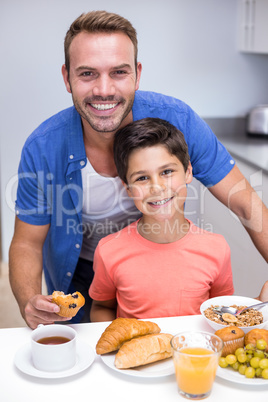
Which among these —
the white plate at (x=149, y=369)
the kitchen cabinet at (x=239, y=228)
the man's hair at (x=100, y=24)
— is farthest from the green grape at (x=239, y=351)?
the kitchen cabinet at (x=239, y=228)

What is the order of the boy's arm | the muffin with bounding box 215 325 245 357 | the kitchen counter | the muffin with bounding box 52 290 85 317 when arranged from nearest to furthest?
the muffin with bounding box 215 325 245 357
the muffin with bounding box 52 290 85 317
the boy's arm
the kitchen counter

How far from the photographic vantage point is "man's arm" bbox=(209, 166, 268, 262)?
1483mm

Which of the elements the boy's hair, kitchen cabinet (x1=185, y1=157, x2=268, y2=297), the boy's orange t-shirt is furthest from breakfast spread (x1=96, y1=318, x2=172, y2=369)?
kitchen cabinet (x1=185, y1=157, x2=268, y2=297)

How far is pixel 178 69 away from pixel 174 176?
1.79m

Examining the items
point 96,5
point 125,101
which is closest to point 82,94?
point 125,101

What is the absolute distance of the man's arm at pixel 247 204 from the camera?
1483mm

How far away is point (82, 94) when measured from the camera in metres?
1.42

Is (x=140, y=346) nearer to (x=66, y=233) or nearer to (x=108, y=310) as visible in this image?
(x=108, y=310)

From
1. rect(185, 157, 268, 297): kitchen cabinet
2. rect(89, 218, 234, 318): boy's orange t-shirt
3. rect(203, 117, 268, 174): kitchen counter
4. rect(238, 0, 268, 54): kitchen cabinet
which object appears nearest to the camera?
rect(89, 218, 234, 318): boy's orange t-shirt

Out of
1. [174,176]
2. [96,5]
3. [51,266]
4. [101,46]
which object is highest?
[96,5]

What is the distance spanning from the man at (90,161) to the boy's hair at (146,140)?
0.07 meters

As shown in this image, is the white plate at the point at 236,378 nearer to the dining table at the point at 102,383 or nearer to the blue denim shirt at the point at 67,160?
the dining table at the point at 102,383

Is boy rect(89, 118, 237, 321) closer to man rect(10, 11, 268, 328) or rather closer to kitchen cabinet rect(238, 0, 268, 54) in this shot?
man rect(10, 11, 268, 328)

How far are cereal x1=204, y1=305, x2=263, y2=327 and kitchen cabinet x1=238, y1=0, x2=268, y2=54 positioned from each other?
78.2 inches
